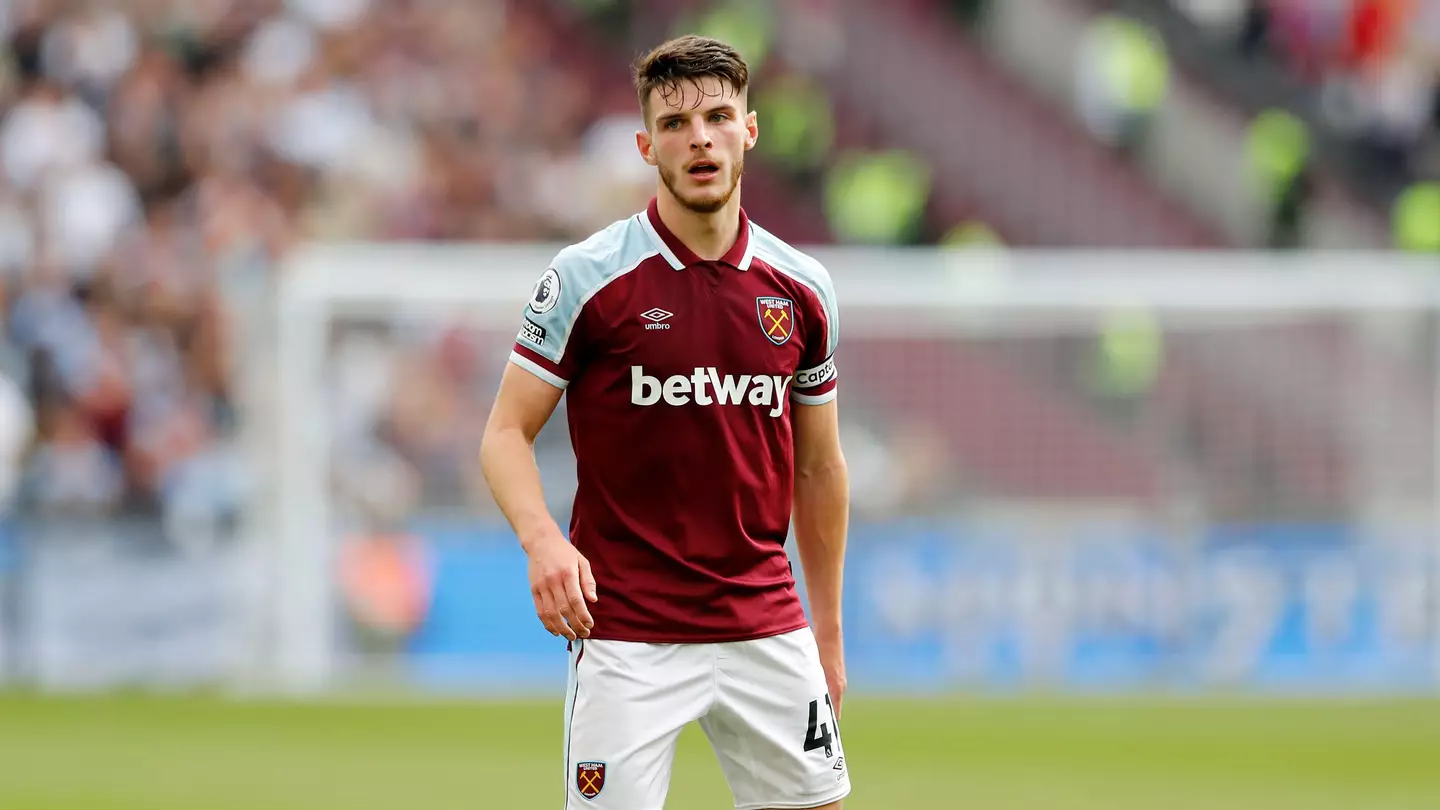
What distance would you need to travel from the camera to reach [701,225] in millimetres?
4375

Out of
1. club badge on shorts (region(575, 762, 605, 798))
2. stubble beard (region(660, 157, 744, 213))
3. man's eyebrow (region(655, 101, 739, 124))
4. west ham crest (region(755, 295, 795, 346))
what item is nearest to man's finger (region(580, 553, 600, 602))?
club badge on shorts (region(575, 762, 605, 798))

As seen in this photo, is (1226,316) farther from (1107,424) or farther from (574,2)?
(574,2)

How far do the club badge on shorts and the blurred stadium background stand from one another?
20.4ft

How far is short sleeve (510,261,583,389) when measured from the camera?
430cm

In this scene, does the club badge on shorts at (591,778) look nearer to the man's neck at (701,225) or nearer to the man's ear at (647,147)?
the man's neck at (701,225)

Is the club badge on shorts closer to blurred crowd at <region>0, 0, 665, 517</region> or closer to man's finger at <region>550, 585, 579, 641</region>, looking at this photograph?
man's finger at <region>550, 585, 579, 641</region>

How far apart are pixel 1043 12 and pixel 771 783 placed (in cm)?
1776

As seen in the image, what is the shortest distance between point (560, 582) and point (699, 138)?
0.91 metres

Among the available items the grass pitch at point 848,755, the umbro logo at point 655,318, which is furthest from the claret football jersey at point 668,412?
the grass pitch at point 848,755

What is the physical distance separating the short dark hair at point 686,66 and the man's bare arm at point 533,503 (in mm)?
623

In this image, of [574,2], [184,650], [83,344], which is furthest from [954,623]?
[574,2]

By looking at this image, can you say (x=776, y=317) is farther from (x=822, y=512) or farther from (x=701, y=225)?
(x=822, y=512)

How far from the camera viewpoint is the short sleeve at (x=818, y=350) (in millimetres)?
4516

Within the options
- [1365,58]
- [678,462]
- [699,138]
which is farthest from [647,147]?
[1365,58]
